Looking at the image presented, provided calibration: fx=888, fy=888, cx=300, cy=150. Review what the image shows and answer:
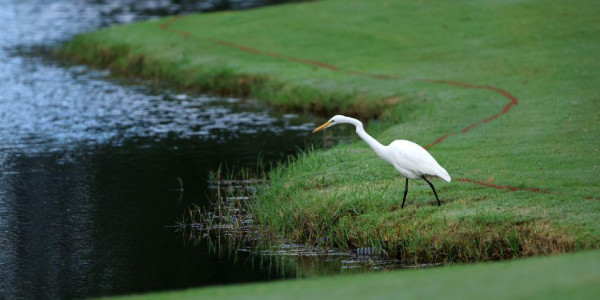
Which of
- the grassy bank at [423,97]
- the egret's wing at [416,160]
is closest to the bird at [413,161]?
the egret's wing at [416,160]

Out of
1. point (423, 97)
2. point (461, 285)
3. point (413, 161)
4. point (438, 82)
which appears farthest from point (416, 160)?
point (438, 82)

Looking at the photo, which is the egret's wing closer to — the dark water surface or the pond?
the pond

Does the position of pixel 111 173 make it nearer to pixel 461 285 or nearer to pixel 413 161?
pixel 413 161

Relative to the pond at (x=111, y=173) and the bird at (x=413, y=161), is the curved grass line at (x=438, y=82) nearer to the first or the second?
the bird at (x=413, y=161)

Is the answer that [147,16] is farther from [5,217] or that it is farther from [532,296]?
[532,296]

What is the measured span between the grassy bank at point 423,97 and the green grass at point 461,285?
3376 millimetres

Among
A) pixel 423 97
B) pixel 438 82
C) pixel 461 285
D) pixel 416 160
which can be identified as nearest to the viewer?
pixel 461 285

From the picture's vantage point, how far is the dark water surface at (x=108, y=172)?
41.9ft

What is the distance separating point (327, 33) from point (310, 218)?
65.9ft

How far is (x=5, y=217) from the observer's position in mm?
15531

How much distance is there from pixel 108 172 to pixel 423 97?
8.79 m

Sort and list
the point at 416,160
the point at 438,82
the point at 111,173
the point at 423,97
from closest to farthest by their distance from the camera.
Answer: the point at 416,160 → the point at 111,173 → the point at 423,97 → the point at 438,82

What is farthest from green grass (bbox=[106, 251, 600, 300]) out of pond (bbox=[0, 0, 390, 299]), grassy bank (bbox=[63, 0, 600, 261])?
pond (bbox=[0, 0, 390, 299])

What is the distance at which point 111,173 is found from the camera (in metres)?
19.1
